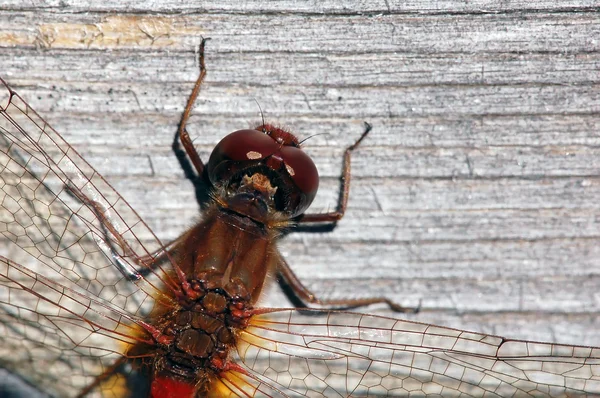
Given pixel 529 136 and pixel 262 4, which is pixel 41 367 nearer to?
pixel 262 4

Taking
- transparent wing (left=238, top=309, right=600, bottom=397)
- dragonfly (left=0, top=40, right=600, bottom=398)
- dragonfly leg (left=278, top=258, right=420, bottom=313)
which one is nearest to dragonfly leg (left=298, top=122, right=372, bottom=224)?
dragonfly (left=0, top=40, right=600, bottom=398)

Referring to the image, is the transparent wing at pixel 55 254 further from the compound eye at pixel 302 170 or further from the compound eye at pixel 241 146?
the compound eye at pixel 302 170

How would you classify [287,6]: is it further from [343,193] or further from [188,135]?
[343,193]

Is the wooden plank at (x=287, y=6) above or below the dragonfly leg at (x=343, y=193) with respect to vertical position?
above

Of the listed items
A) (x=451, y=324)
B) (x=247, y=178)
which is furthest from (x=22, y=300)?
(x=451, y=324)

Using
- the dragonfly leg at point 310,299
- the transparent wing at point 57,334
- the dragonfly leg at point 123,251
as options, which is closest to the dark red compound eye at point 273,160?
the dragonfly leg at point 310,299

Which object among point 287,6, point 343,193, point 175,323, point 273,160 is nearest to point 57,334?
point 175,323

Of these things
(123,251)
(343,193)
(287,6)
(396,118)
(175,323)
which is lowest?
(175,323)
